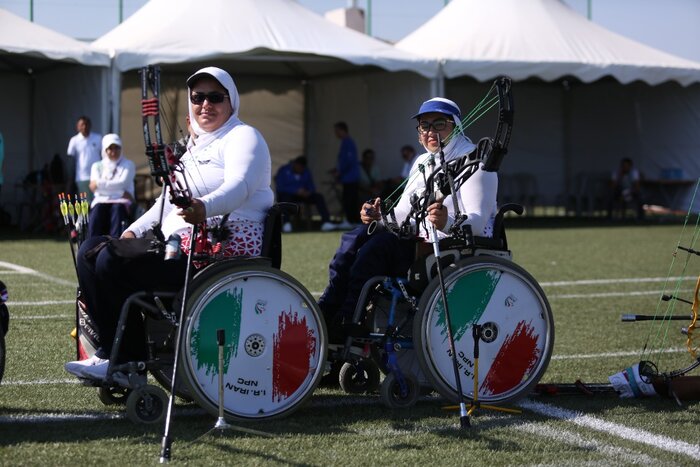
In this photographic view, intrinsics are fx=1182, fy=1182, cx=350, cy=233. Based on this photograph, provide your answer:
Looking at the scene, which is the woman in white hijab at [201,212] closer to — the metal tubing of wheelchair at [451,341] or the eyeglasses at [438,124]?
the metal tubing of wheelchair at [451,341]

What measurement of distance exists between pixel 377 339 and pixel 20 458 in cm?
190

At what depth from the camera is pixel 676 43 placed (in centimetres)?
2859

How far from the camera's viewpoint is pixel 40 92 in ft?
71.7

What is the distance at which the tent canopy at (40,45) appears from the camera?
17.3m

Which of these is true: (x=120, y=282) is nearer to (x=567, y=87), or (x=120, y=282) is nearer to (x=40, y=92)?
(x=40, y=92)

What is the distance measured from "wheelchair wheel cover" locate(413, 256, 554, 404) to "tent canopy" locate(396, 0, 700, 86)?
559 inches

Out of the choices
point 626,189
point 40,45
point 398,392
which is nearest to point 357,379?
point 398,392

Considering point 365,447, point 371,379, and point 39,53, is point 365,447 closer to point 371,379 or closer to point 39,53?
point 371,379

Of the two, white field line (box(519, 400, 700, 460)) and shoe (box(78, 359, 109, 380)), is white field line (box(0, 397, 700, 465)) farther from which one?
shoe (box(78, 359, 109, 380))

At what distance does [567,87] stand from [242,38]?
992 cm

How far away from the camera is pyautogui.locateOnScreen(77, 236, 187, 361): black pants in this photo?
5219 millimetres

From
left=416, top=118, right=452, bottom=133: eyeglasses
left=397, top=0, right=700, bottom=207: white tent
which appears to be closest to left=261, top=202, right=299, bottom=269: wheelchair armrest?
left=416, top=118, right=452, bottom=133: eyeglasses

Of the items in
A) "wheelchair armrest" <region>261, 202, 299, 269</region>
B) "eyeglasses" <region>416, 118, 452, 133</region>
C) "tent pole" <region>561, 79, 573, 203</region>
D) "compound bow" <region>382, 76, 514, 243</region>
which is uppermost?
"tent pole" <region>561, 79, 573, 203</region>

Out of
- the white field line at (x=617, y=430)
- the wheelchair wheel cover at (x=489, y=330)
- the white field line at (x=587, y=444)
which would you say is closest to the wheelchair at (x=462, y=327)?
the wheelchair wheel cover at (x=489, y=330)
